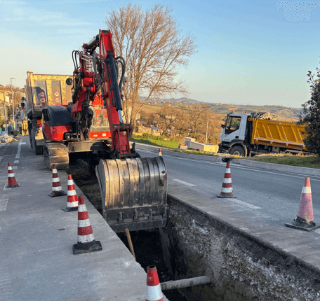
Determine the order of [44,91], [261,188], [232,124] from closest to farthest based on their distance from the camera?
[261,188]
[44,91]
[232,124]

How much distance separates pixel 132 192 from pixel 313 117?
31.7 ft

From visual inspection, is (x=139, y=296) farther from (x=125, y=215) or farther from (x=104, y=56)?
(x=104, y=56)

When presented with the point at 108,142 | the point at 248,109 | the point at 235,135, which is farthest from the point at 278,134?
the point at 248,109

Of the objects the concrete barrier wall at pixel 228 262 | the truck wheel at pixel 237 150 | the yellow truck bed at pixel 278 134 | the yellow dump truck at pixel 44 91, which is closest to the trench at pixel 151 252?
the concrete barrier wall at pixel 228 262

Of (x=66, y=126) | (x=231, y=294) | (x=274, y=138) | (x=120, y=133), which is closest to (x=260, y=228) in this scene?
(x=231, y=294)

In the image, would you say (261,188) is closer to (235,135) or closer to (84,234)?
(84,234)

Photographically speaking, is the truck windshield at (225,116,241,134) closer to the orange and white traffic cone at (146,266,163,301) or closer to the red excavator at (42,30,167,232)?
the red excavator at (42,30,167,232)

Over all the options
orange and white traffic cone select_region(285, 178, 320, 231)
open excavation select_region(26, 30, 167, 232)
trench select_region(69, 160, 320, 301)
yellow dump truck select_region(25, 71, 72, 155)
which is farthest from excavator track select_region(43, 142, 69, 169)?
orange and white traffic cone select_region(285, 178, 320, 231)

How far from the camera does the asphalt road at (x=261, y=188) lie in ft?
19.0

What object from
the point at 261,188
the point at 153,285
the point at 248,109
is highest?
the point at 248,109

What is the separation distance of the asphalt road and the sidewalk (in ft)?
9.08

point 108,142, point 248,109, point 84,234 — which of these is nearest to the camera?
point 84,234

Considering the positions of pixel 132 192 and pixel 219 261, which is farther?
pixel 132 192

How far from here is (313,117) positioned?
40.4ft
